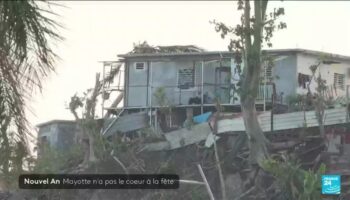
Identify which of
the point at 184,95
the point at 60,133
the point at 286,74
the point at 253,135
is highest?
the point at 286,74

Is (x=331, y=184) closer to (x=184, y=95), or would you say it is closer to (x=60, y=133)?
(x=184, y=95)

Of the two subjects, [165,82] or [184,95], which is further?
[165,82]

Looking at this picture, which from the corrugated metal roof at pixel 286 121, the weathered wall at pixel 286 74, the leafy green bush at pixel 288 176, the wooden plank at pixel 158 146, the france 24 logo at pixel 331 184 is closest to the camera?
the france 24 logo at pixel 331 184

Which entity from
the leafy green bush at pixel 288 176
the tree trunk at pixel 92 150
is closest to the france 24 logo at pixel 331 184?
the leafy green bush at pixel 288 176

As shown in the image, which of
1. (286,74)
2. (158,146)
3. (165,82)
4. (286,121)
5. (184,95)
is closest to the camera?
(286,121)

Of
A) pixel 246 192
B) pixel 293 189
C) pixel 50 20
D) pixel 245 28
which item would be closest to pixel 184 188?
pixel 246 192

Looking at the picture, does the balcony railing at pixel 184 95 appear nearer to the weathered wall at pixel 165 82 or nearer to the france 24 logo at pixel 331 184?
the weathered wall at pixel 165 82

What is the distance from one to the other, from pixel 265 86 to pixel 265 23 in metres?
6.42

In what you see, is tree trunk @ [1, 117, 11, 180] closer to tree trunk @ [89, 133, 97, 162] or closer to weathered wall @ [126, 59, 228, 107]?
tree trunk @ [89, 133, 97, 162]

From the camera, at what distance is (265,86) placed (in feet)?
88.3

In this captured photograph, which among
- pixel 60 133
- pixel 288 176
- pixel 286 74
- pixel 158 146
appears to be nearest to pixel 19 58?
pixel 288 176

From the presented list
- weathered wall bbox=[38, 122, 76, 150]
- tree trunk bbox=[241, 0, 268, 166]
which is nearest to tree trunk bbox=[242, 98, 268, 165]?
tree trunk bbox=[241, 0, 268, 166]

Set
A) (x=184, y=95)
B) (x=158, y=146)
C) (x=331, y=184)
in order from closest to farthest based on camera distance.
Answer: (x=331, y=184), (x=158, y=146), (x=184, y=95)

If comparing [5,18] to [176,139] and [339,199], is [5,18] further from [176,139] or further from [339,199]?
[176,139]
